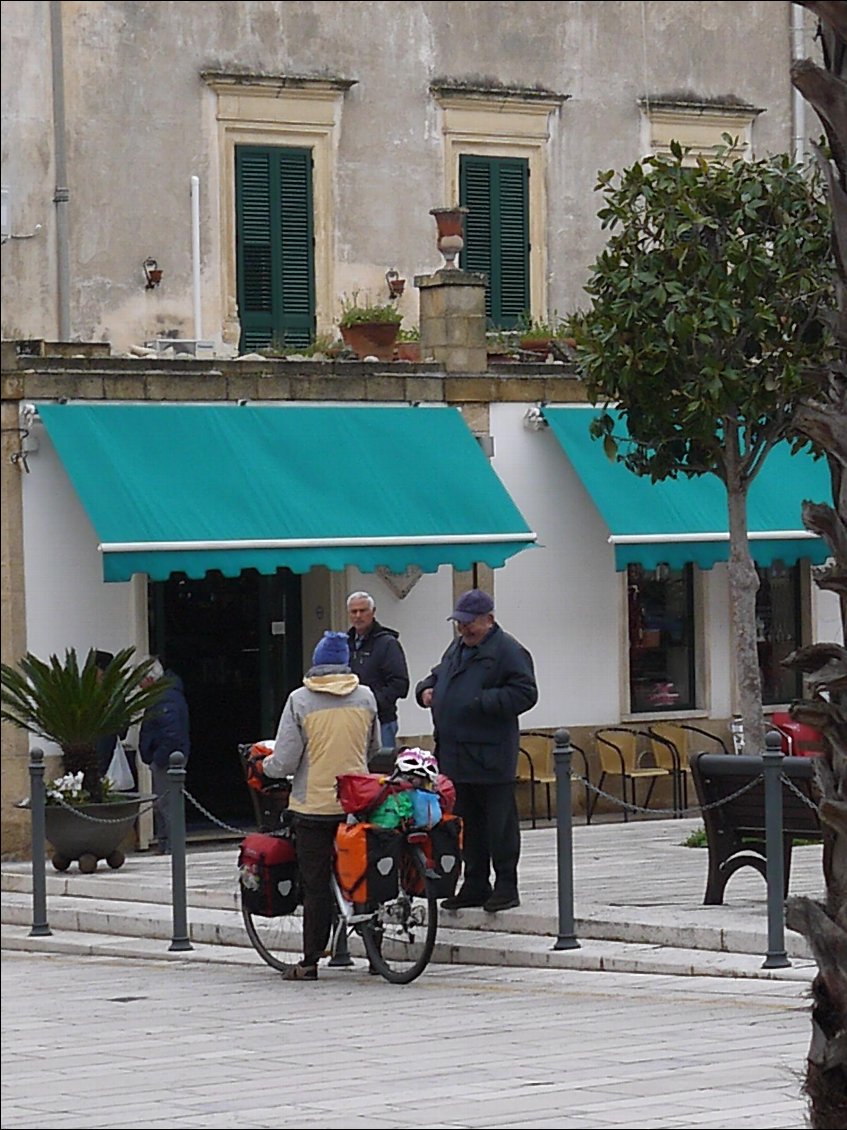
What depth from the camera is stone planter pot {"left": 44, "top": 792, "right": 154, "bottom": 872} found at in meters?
17.8

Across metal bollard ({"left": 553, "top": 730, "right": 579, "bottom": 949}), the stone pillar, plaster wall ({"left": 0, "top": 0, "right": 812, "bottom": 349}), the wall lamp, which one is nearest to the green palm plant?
the stone pillar

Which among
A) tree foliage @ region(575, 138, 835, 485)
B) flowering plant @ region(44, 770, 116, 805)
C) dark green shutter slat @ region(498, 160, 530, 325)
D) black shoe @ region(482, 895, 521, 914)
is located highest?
dark green shutter slat @ region(498, 160, 530, 325)

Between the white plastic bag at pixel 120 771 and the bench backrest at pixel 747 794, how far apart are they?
594 centimetres

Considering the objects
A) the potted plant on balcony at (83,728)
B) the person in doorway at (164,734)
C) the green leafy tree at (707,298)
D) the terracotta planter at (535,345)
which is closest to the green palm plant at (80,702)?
the potted plant on balcony at (83,728)

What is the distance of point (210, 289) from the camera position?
2464cm

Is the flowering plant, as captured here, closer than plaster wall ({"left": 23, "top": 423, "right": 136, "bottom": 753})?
Yes

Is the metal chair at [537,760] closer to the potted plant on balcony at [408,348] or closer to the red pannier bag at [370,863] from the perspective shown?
the potted plant on balcony at [408,348]

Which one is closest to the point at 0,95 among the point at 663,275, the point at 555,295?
the point at 663,275

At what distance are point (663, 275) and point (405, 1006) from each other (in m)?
7.41

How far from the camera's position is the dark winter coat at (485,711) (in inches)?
546

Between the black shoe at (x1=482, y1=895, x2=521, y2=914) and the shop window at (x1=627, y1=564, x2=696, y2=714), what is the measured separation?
8.56 meters

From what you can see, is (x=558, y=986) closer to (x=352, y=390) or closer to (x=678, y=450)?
(x=678, y=450)

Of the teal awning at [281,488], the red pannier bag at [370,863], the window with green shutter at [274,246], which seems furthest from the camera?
the window with green shutter at [274,246]

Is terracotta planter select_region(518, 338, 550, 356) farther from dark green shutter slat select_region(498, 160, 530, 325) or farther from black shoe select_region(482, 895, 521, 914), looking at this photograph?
black shoe select_region(482, 895, 521, 914)
